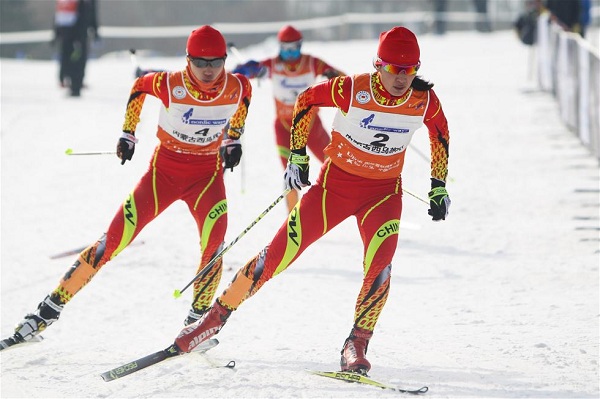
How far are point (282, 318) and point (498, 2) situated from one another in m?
30.4

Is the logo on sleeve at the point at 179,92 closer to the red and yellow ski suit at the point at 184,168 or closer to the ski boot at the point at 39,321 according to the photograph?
the red and yellow ski suit at the point at 184,168

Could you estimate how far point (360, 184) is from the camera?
21.7 ft

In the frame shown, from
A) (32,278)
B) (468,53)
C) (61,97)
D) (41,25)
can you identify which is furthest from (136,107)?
(41,25)

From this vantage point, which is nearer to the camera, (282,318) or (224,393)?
(224,393)

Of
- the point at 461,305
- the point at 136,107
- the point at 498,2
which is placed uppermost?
the point at 136,107

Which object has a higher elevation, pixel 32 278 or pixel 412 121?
pixel 412 121

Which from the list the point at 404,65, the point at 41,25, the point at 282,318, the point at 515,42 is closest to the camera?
the point at 404,65

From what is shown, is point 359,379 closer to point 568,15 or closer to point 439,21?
point 568,15

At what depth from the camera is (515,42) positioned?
29578mm

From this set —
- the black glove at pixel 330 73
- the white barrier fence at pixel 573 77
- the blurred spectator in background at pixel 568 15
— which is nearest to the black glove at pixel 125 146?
the black glove at pixel 330 73

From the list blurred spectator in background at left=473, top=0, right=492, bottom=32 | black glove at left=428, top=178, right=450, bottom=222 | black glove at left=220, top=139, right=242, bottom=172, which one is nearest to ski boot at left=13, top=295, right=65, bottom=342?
black glove at left=220, top=139, right=242, bottom=172

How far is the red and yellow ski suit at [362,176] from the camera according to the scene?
641 cm

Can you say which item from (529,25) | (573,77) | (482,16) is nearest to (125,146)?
(573,77)

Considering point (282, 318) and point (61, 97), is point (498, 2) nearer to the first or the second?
point (61, 97)
